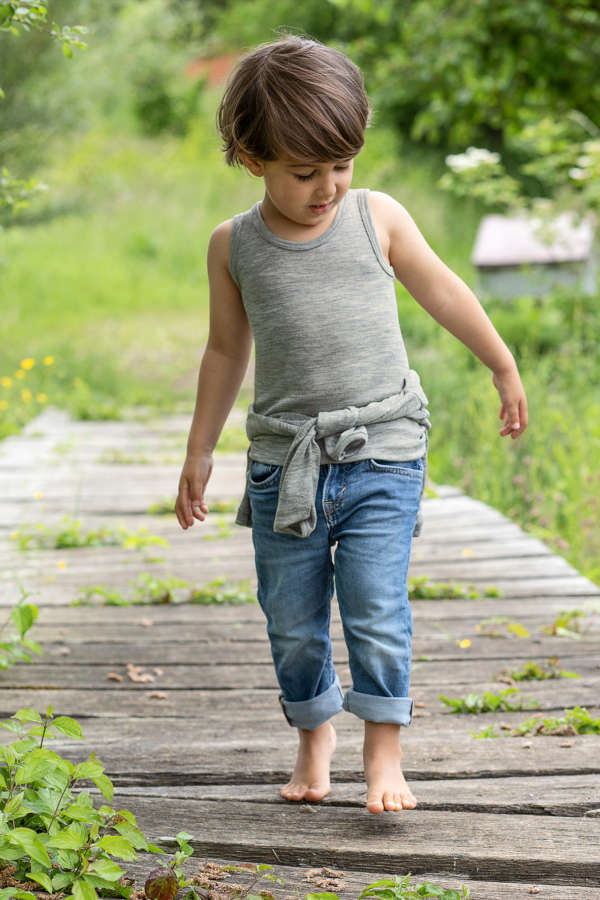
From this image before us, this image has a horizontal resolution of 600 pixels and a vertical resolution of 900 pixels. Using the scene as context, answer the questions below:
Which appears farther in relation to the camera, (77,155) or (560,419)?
(77,155)

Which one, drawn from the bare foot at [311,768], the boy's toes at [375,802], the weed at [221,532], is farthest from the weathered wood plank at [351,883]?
the weed at [221,532]

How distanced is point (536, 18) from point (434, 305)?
607 centimetres

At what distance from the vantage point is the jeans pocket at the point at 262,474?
219 centimetres

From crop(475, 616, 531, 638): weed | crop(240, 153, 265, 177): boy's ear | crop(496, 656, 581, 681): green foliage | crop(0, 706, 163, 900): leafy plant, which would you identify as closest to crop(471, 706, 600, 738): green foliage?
crop(496, 656, 581, 681): green foliage

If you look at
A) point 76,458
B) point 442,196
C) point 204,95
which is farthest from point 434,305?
point 204,95

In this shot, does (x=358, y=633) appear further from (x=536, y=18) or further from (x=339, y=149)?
(x=536, y=18)

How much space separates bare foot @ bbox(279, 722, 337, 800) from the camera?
2.24m

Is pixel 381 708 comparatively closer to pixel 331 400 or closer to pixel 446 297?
pixel 331 400

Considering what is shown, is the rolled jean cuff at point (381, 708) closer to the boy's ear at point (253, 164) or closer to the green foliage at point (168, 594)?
the boy's ear at point (253, 164)

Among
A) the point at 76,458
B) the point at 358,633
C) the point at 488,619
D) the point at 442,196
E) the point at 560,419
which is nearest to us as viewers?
the point at 358,633

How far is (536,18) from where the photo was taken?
7.53 metres

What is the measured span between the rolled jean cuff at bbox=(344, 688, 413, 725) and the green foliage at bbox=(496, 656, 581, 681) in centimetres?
83

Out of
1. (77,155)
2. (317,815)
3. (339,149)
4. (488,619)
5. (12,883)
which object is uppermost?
(339,149)

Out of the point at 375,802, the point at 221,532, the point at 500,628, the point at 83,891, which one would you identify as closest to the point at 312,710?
the point at 375,802
